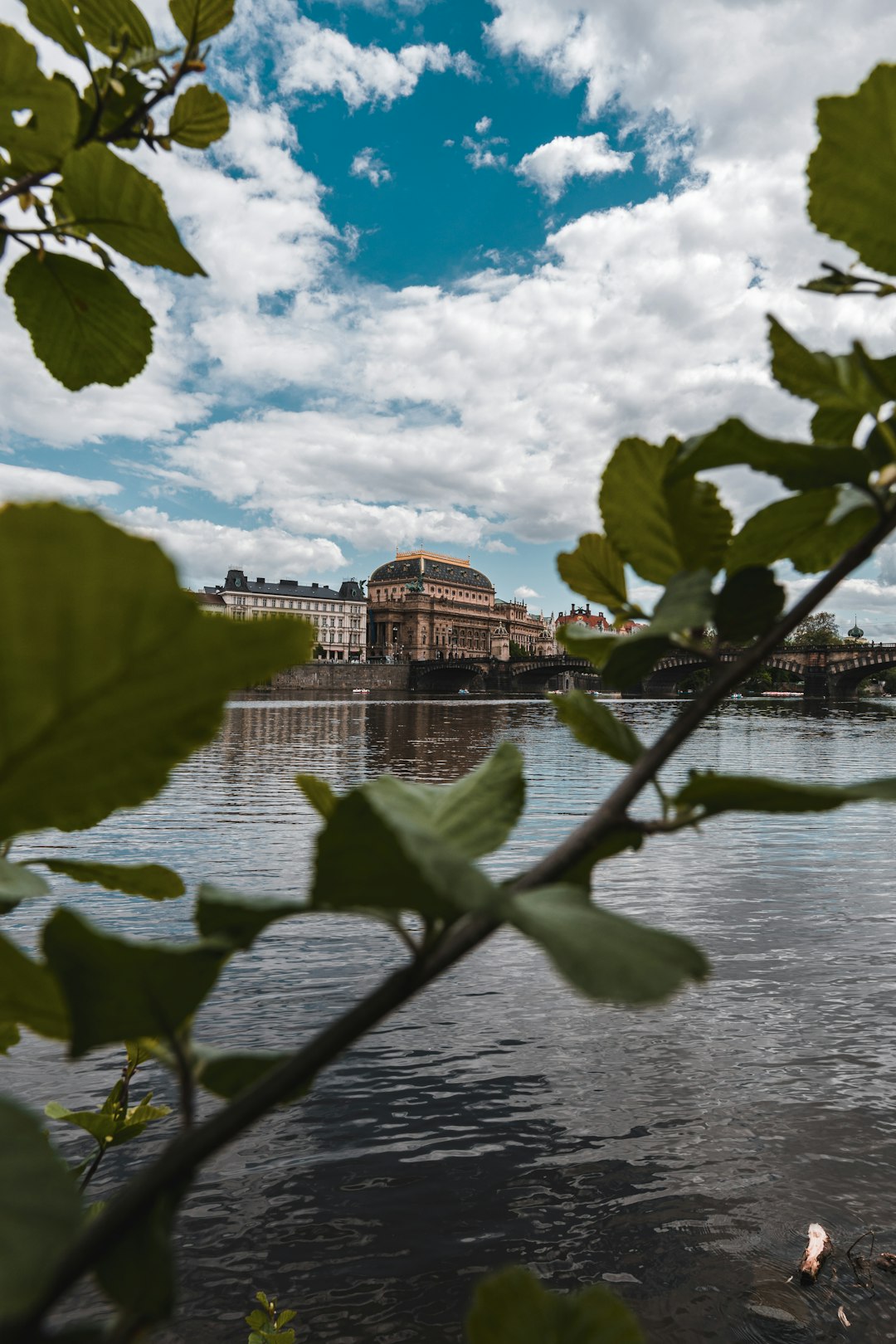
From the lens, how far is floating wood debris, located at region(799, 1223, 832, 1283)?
4766 millimetres

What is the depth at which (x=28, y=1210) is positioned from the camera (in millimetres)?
302

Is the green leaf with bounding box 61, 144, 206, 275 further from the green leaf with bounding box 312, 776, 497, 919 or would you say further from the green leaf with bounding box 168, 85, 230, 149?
the green leaf with bounding box 312, 776, 497, 919

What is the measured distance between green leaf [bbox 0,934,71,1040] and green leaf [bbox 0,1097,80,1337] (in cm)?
7

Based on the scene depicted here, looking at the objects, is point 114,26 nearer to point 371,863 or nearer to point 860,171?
point 860,171

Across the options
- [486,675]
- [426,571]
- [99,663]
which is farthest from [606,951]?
[426,571]

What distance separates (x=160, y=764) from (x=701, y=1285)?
5.97m

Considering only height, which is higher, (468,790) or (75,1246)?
(468,790)

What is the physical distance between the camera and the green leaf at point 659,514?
1.86ft

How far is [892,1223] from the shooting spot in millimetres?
5242

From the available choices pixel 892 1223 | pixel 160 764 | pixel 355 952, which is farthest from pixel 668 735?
pixel 355 952

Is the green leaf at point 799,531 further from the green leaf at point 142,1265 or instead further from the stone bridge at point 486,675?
the stone bridge at point 486,675

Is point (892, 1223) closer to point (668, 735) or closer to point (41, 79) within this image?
point (668, 735)

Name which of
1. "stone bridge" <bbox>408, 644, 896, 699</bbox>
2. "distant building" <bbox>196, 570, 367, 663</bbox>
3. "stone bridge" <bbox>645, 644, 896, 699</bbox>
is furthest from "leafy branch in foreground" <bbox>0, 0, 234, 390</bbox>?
"distant building" <bbox>196, 570, 367, 663</bbox>

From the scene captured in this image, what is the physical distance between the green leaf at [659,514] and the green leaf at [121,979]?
40 centimetres
